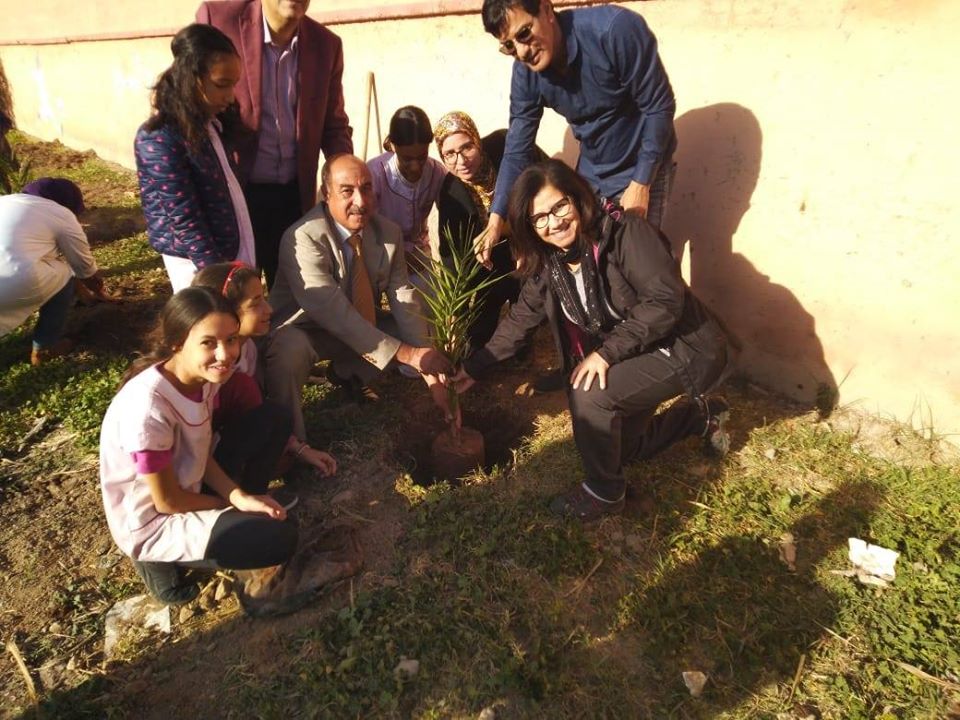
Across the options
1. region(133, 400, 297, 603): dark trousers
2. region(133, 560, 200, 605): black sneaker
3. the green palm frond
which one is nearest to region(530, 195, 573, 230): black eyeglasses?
the green palm frond

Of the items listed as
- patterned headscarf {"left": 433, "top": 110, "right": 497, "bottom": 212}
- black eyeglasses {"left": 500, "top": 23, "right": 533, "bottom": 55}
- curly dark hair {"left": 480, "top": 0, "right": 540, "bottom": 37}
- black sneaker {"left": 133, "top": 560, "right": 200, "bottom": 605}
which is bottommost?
black sneaker {"left": 133, "top": 560, "right": 200, "bottom": 605}

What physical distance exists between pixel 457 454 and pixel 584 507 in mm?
677

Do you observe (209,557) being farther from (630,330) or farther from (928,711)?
(928,711)

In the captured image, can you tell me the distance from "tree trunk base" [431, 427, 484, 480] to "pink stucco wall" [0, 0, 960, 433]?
5.22ft

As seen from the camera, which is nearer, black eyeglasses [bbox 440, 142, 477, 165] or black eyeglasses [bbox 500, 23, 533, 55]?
black eyeglasses [bbox 500, 23, 533, 55]

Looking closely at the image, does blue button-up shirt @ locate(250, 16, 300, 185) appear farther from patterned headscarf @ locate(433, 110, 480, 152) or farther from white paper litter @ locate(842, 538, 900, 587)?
white paper litter @ locate(842, 538, 900, 587)

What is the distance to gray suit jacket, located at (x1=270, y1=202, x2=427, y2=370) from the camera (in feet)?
9.77

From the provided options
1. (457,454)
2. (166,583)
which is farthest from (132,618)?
(457,454)

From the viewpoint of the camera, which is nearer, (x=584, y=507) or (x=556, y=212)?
(x=556, y=212)

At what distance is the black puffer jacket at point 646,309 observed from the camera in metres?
2.46

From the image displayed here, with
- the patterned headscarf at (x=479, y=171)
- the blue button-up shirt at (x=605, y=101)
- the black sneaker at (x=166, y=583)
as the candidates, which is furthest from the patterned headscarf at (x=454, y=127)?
the black sneaker at (x=166, y=583)

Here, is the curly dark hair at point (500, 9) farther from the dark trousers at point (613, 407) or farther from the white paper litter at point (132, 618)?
the white paper litter at point (132, 618)

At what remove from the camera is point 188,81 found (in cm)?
252

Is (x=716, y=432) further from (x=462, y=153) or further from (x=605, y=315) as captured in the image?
(x=462, y=153)
